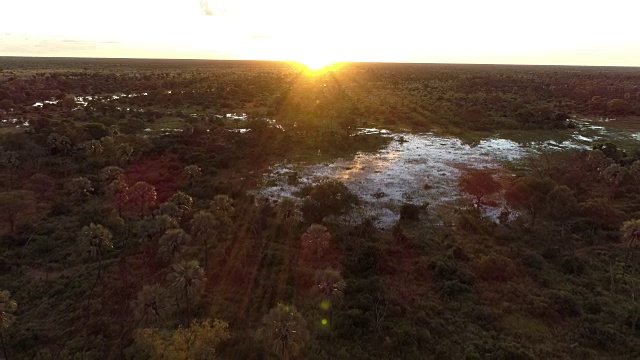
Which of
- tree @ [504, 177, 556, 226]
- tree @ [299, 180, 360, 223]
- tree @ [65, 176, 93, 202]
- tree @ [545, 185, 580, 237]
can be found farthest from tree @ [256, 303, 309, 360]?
tree @ [65, 176, 93, 202]

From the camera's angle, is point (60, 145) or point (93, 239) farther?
point (60, 145)

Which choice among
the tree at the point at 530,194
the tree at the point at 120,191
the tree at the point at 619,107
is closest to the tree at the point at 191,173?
the tree at the point at 120,191

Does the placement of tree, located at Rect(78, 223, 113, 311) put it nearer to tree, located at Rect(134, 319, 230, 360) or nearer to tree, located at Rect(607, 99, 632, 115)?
tree, located at Rect(134, 319, 230, 360)

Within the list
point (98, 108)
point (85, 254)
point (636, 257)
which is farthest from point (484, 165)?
point (98, 108)

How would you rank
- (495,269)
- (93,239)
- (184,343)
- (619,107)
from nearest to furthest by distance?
(184,343) → (93,239) → (495,269) → (619,107)

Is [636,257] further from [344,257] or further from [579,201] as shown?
[344,257]

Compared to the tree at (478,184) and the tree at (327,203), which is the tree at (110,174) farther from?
the tree at (478,184)

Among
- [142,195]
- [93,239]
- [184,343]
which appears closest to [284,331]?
[184,343]

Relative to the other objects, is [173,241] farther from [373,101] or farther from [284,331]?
[373,101]
